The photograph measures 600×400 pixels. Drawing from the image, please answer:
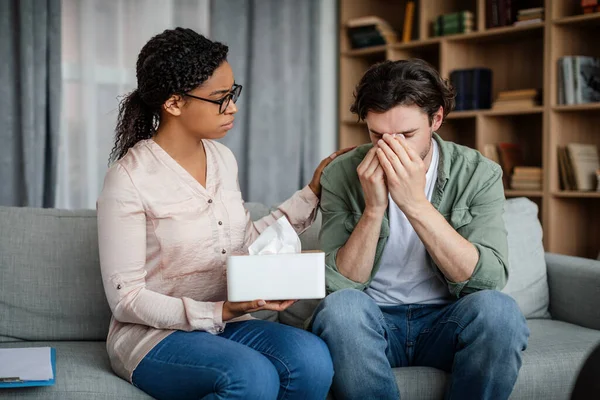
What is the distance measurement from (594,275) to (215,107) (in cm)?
118

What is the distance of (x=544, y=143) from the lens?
329 cm

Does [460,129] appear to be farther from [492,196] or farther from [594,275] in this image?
[492,196]

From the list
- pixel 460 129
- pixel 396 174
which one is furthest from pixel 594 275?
pixel 460 129

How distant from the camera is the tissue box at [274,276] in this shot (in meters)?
1.36

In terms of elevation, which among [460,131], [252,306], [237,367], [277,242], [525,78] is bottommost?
[237,367]

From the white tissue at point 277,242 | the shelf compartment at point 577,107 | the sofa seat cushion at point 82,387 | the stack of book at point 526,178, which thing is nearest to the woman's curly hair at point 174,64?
the white tissue at point 277,242

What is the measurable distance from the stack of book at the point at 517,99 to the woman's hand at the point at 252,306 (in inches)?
92.2

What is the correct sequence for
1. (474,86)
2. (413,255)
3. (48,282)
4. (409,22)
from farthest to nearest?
(409,22)
(474,86)
(48,282)
(413,255)

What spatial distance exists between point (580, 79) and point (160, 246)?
234 cm

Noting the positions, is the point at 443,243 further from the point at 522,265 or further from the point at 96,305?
the point at 96,305

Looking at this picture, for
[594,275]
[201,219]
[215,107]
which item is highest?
[215,107]

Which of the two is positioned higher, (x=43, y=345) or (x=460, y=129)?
(x=460, y=129)

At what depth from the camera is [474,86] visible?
358cm

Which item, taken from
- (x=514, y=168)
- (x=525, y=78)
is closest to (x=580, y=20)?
(x=525, y=78)
